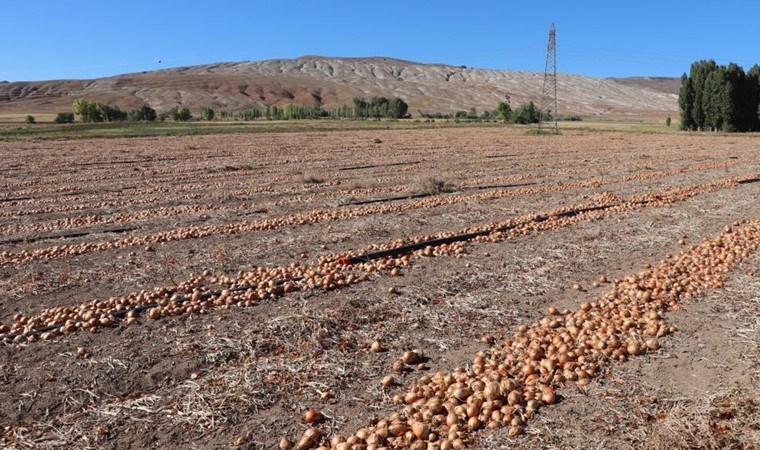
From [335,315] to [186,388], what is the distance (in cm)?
202

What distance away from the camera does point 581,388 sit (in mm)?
4641

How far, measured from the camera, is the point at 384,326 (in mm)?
6281

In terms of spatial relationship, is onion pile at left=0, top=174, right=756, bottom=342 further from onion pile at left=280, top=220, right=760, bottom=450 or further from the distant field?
the distant field

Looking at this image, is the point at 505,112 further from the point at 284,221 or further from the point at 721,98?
the point at 284,221

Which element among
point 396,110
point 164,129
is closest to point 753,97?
point 164,129

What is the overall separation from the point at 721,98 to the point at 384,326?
70058mm

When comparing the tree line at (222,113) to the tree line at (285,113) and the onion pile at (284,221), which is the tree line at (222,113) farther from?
the onion pile at (284,221)

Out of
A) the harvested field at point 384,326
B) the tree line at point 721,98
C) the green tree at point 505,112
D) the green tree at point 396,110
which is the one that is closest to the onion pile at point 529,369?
the harvested field at point 384,326

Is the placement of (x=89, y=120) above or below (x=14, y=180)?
above

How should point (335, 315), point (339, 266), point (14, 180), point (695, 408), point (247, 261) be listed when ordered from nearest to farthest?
point (695, 408)
point (335, 315)
point (339, 266)
point (247, 261)
point (14, 180)

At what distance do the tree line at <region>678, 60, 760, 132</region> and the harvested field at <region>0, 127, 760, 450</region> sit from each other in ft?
191

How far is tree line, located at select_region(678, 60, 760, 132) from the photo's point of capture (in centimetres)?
6194

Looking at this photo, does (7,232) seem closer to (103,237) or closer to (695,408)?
(103,237)

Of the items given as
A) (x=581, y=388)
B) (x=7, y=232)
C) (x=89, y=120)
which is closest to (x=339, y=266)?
(x=581, y=388)
